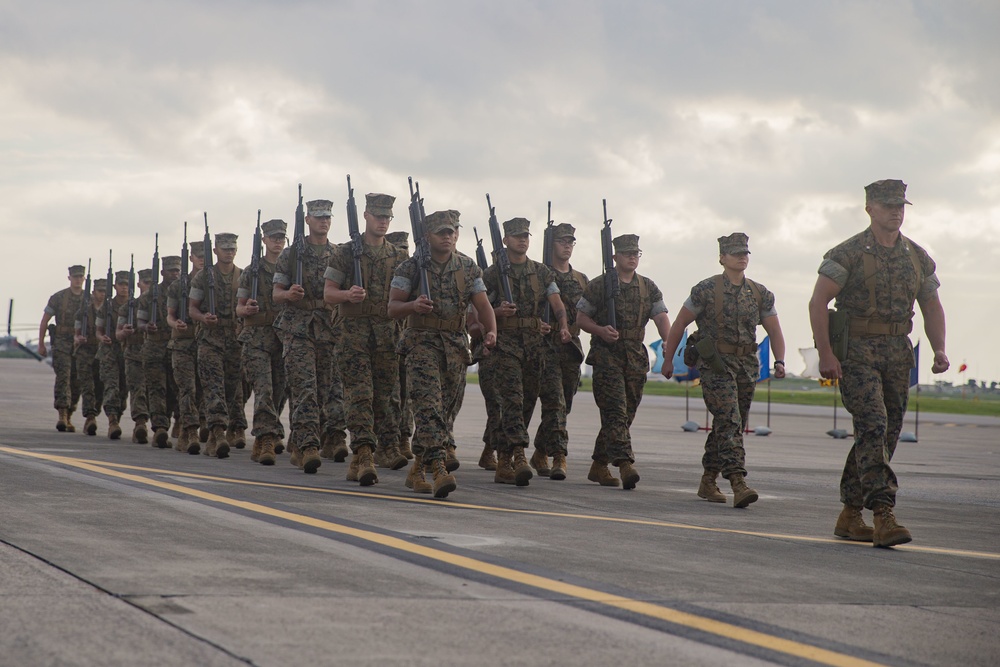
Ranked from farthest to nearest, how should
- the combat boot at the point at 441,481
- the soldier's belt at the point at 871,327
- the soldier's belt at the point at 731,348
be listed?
the soldier's belt at the point at 731,348 < the combat boot at the point at 441,481 < the soldier's belt at the point at 871,327

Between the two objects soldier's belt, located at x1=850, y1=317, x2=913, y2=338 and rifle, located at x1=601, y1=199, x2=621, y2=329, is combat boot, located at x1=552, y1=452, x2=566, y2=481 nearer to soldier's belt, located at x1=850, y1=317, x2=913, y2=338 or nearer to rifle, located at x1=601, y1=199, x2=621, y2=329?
rifle, located at x1=601, y1=199, x2=621, y2=329

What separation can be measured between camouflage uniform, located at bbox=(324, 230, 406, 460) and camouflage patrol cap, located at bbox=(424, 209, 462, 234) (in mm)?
1130

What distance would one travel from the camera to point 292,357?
1276cm

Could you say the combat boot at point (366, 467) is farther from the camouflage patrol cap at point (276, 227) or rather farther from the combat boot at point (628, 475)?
the camouflage patrol cap at point (276, 227)

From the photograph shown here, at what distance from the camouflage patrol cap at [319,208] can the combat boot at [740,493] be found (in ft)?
16.5

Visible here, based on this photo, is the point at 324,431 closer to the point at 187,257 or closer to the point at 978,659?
the point at 187,257

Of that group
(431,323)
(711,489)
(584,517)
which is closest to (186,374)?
(431,323)

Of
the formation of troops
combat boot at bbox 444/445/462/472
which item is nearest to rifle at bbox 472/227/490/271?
the formation of troops

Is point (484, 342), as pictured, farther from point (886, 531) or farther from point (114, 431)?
point (114, 431)

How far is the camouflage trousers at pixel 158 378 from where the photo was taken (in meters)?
16.3

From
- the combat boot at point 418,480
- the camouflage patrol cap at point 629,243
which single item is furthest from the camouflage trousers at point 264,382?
the camouflage patrol cap at point 629,243

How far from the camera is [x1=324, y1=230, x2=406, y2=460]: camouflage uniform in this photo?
36.1 ft

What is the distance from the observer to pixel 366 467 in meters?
10.7

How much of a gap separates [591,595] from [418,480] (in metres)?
4.88
